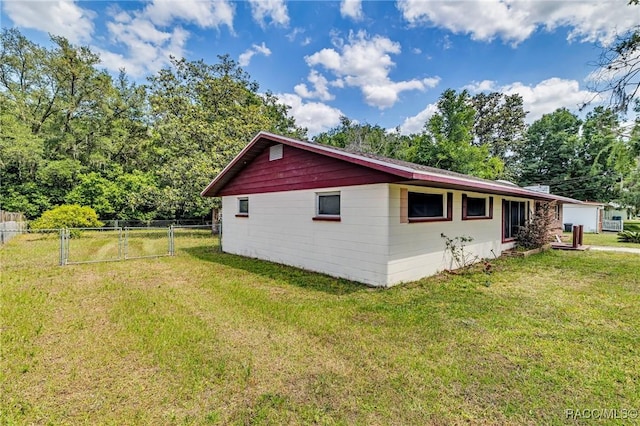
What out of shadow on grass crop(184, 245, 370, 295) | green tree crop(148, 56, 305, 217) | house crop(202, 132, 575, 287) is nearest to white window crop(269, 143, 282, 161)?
house crop(202, 132, 575, 287)

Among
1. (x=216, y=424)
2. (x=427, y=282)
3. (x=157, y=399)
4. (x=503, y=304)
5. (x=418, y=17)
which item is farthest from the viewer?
(x=418, y=17)

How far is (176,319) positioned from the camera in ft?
14.3

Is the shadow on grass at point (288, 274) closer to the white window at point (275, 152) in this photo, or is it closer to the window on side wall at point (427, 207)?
the window on side wall at point (427, 207)

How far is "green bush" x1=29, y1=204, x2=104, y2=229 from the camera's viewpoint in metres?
15.1

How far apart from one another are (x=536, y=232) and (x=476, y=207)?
4035 mm

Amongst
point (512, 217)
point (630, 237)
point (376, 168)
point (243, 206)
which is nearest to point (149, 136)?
point (243, 206)

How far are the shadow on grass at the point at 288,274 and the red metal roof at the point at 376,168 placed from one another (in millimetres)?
2435

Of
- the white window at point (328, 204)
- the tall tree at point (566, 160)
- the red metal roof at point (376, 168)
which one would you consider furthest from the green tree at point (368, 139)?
the white window at point (328, 204)

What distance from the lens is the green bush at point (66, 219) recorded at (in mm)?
A: 15117

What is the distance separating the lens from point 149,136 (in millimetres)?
24578

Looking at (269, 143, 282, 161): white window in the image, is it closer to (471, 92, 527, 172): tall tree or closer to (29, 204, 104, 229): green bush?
(29, 204, 104, 229): green bush

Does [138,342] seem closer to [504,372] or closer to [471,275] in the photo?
[504,372]

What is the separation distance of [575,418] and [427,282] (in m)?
4.04

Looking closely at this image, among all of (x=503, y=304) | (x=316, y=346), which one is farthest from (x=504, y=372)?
(x=503, y=304)
